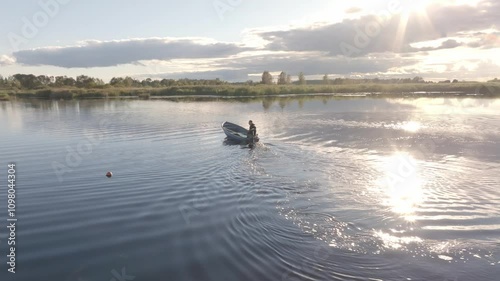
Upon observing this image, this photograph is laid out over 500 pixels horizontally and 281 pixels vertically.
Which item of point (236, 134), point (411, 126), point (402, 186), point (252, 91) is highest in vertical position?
point (252, 91)

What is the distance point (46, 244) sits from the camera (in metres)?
11.5

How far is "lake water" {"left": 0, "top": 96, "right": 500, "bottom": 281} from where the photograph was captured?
10258 millimetres

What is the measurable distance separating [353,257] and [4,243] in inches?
452

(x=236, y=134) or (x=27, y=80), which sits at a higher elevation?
(x=27, y=80)

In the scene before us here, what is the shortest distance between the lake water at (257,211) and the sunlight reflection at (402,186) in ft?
0.36

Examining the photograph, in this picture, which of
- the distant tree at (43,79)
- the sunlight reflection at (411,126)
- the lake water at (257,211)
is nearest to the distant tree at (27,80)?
the distant tree at (43,79)

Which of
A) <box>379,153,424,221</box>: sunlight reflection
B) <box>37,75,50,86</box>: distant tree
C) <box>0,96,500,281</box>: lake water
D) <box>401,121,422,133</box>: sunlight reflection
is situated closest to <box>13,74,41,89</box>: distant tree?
<box>37,75,50,86</box>: distant tree

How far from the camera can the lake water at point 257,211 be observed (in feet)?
33.7

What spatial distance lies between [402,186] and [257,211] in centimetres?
772

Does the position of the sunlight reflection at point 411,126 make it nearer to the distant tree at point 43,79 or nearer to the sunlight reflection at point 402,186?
the sunlight reflection at point 402,186

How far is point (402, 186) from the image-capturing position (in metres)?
17.2

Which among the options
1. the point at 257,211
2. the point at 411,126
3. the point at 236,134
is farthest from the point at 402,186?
the point at 411,126


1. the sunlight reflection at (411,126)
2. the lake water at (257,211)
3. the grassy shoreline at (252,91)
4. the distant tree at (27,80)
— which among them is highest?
the distant tree at (27,80)

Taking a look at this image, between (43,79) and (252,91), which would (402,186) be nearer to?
(252,91)
